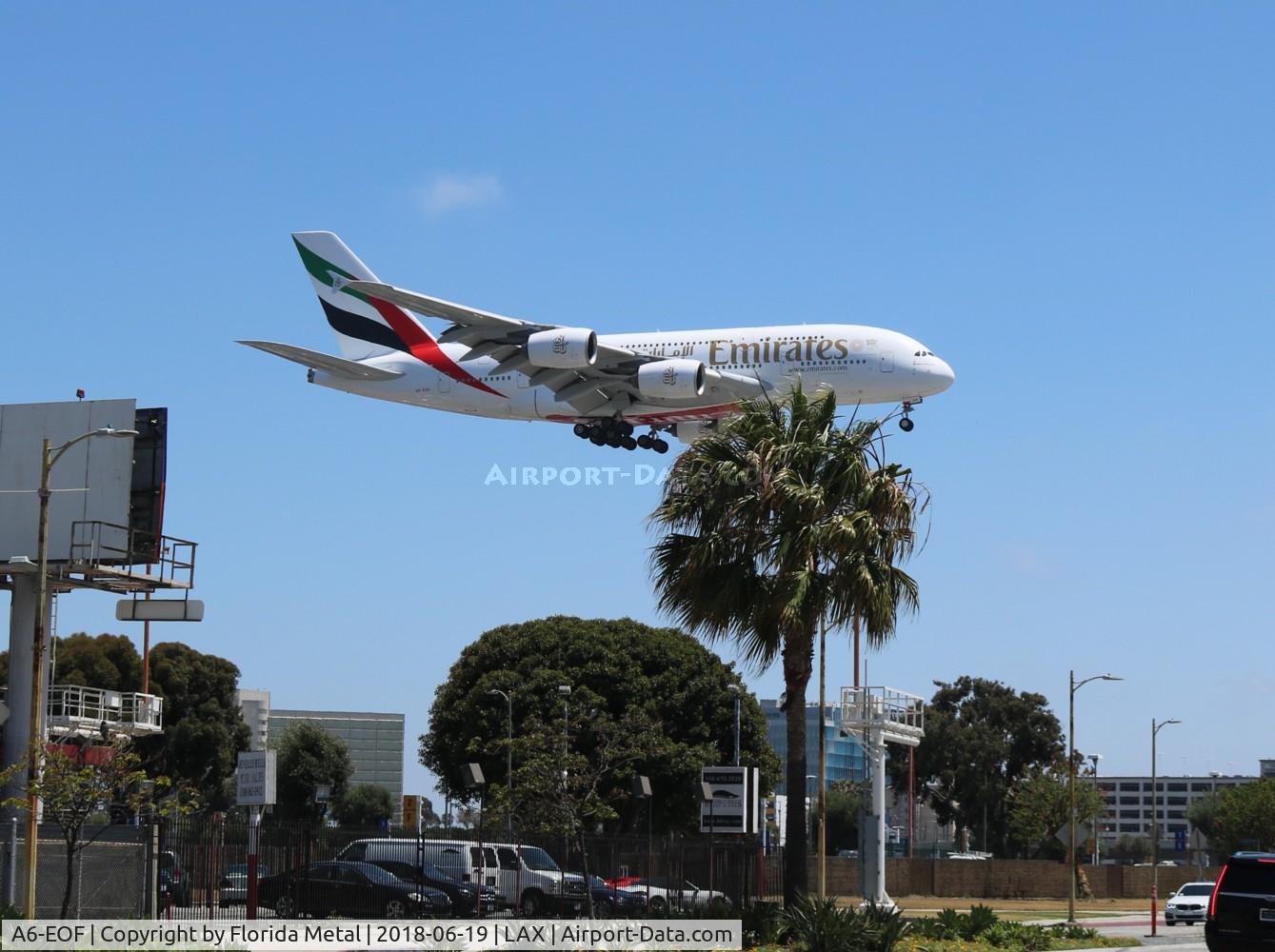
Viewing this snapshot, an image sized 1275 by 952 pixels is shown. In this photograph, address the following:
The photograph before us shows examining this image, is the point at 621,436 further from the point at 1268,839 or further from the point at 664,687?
the point at 1268,839

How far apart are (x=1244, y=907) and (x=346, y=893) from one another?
44.7 feet

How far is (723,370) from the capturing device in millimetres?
53625

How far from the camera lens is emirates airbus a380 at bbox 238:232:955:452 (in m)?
50.0

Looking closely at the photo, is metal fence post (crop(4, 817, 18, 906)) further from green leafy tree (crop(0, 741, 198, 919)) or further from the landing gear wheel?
the landing gear wheel

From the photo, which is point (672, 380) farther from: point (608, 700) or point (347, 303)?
point (347, 303)

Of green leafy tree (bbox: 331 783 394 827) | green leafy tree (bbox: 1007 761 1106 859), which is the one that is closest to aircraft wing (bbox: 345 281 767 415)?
green leafy tree (bbox: 1007 761 1106 859)

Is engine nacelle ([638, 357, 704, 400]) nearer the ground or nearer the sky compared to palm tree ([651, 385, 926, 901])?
nearer the sky

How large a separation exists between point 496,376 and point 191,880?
33.0 m

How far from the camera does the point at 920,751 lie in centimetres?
10469

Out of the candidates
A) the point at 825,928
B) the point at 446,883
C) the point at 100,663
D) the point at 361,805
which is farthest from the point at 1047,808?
the point at 825,928

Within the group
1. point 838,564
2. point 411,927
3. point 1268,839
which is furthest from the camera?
point 1268,839

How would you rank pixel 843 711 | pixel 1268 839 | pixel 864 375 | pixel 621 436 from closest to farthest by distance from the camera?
pixel 843 711, pixel 864 375, pixel 621 436, pixel 1268 839

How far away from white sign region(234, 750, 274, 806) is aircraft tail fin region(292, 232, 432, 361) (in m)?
42.4

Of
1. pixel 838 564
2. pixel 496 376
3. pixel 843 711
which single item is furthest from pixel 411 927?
pixel 496 376
